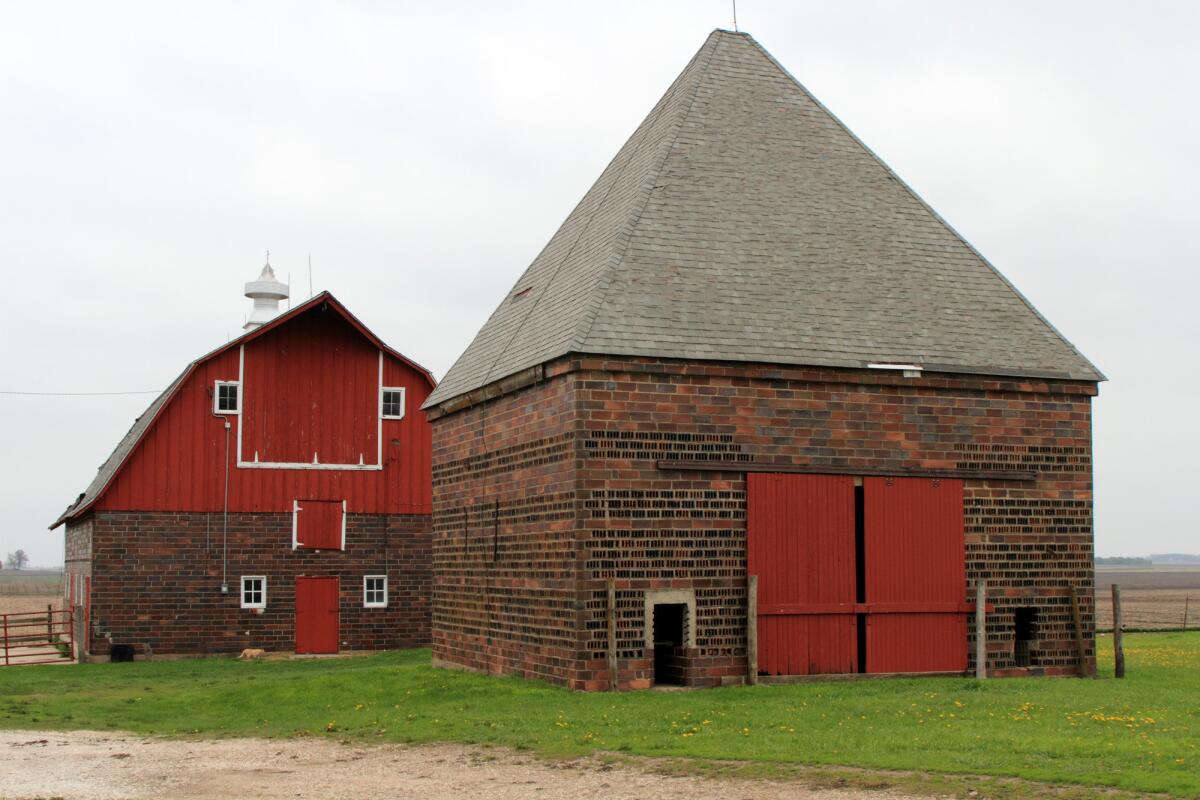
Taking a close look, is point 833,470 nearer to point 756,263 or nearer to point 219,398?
point 756,263

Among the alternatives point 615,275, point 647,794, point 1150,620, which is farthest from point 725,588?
point 1150,620

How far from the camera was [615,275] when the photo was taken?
834 inches

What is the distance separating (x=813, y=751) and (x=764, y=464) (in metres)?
7.13

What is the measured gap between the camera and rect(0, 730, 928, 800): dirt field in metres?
12.5

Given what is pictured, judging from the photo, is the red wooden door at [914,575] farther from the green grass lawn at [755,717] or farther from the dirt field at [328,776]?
the dirt field at [328,776]

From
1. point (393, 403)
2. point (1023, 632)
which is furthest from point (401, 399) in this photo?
point (1023, 632)

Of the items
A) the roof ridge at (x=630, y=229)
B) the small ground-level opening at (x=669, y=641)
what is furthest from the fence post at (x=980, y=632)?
the roof ridge at (x=630, y=229)

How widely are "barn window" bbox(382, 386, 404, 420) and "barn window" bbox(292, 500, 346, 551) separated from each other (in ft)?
8.49

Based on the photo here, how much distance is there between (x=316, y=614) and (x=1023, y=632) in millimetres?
18673

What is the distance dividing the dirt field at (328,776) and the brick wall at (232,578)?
663 inches

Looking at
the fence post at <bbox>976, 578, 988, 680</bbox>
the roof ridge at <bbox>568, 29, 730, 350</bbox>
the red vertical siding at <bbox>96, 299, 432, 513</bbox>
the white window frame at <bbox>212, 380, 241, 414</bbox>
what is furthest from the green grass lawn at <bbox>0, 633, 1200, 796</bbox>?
the white window frame at <bbox>212, 380, 241, 414</bbox>

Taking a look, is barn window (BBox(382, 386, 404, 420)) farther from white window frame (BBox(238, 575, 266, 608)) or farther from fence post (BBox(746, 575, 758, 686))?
fence post (BBox(746, 575, 758, 686))

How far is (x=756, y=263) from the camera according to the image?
875 inches

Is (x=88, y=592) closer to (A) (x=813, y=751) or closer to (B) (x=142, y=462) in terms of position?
(B) (x=142, y=462)
